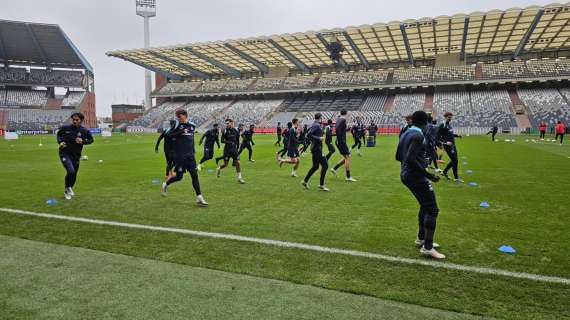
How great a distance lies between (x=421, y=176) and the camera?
4840mm

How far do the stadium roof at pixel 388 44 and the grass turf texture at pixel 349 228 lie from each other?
119 ft

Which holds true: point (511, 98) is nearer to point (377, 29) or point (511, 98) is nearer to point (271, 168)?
point (377, 29)

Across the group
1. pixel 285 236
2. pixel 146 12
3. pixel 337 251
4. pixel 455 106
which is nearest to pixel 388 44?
pixel 455 106

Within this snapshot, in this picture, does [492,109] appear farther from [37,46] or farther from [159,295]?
[37,46]

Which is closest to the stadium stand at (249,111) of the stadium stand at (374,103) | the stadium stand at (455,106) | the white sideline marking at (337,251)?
the stadium stand at (374,103)

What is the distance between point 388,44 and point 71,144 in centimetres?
4839

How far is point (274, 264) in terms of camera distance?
4445mm

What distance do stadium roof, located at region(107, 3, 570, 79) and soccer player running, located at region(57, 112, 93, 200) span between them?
136ft

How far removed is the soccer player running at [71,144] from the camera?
332 inches

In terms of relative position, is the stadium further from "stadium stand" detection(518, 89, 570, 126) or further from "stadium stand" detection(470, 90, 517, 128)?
"stadium stand" detection(518, 89, 570, 126)

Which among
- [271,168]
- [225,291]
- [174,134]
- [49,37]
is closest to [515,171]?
[271,168]

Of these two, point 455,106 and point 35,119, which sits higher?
point 455,106

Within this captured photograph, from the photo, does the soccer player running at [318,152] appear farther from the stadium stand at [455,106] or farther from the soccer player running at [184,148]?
the stadium stand at [455,106]

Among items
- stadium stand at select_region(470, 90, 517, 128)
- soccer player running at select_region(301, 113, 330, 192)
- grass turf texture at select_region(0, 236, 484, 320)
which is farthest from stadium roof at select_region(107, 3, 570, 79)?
grass turf texture at select_region(0, 236, 484, 320)
